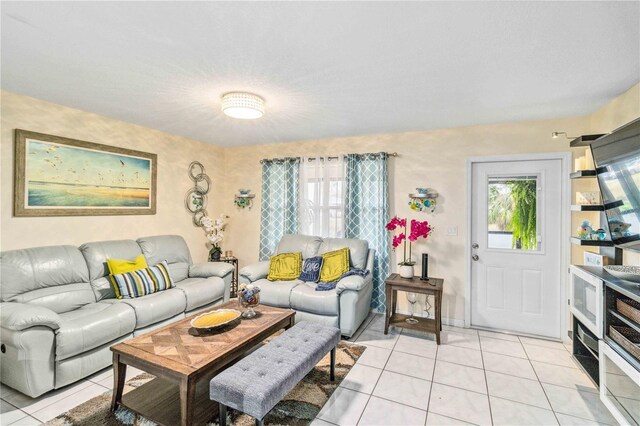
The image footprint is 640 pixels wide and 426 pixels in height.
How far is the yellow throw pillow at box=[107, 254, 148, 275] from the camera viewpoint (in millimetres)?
3154

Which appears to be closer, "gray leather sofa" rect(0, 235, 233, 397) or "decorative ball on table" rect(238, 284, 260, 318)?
"gray leather sofa" rect(0, 235, 233, 397)

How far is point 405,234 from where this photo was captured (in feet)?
12.8

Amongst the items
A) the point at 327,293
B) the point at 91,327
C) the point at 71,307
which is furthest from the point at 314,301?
the point at 71,307

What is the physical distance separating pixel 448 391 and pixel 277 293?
1950 mm

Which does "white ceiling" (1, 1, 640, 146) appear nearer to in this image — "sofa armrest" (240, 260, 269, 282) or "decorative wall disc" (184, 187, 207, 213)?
"decorative wall disc" (184, 187, 207, 213)

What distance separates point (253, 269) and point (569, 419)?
3230 mm

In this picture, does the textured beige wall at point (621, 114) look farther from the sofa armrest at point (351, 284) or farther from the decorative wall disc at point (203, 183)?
the decorative wall disc at point (203, 183)

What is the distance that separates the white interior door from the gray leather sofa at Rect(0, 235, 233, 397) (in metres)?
3.26

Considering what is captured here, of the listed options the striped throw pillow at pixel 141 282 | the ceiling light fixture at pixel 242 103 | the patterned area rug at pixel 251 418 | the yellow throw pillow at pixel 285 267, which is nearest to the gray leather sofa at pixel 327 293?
the yellow throw pillow at pixel 285 267

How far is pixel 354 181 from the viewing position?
418 cm

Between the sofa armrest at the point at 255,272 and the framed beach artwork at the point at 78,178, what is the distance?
1.49m

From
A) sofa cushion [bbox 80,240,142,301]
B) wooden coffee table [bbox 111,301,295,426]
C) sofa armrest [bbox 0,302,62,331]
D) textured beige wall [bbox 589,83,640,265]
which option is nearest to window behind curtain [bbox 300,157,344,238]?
wooden coffee table [bbox 111,301,295,426]

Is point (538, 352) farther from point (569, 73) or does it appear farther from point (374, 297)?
point (569, 73)

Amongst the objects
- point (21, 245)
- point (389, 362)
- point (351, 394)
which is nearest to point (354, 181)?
point (389, 362)
